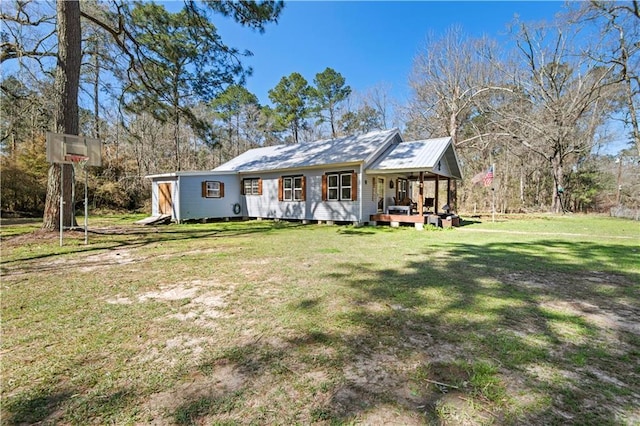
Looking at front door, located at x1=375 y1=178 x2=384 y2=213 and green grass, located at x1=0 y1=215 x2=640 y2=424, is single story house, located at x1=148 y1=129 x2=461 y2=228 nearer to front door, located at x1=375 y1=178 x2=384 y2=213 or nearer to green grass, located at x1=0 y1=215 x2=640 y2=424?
front door, located at x1=375 y1=178 x2=384 y2=213

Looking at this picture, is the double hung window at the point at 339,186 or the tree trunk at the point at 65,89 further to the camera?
the double hung window at the point at 339,186

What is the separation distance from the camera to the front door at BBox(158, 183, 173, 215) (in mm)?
14594

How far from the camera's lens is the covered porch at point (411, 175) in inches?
458

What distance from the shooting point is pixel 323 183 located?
13.3 m

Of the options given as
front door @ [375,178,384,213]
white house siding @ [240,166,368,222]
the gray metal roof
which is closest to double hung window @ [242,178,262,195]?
white house siding @ [240,166,368,222]

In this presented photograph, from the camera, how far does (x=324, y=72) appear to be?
95.2 feet

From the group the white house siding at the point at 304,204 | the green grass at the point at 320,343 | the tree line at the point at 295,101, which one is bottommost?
the green grass at the point at 320,343

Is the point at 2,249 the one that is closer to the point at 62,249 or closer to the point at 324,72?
the point at 62,249

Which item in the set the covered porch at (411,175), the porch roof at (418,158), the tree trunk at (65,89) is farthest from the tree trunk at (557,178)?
the tree trunk at (65,89)

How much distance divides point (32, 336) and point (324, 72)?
1188 inches

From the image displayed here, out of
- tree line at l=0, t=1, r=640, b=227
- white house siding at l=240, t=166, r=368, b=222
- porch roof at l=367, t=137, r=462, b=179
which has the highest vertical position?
tree line at l=0, t=1, r=640, b=227

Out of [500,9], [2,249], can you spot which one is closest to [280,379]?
[2,249]

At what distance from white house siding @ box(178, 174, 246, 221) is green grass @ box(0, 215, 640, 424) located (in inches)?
355

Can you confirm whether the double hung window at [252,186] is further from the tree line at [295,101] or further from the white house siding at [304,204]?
the tree line at [295,101]
